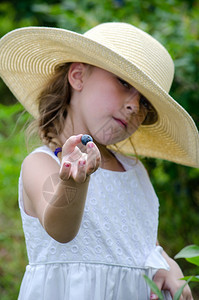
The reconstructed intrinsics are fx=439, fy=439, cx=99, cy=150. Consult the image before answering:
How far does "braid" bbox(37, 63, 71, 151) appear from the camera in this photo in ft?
5.33

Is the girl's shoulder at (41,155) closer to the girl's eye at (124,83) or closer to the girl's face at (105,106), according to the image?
the girl's face at (105,106)

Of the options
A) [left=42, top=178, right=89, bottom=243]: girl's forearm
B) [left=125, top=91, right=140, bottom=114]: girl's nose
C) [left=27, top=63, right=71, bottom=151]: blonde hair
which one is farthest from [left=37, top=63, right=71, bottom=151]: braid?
[left=42, top=178, right=89, bottom=243]: girl's forearm

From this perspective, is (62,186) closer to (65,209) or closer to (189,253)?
(65,209)

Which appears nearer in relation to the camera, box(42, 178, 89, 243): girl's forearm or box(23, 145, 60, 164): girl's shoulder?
box(42, 178, 89, 243): girl's forearm

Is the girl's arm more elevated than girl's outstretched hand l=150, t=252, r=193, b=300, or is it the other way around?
the girl's arm

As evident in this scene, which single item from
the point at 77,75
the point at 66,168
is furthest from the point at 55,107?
the point at 66,168

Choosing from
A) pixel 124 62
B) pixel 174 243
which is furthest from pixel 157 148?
pixel 174 243

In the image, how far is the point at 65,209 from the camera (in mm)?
1141

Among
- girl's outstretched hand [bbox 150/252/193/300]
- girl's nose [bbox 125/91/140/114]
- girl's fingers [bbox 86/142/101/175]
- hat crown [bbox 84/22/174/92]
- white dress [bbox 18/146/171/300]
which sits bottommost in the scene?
girl's outstretched hand [bbox 150/252/193/300]

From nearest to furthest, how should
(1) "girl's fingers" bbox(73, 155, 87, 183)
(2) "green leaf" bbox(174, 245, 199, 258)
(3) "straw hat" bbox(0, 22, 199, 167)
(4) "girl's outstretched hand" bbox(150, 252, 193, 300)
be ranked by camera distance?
(1) "girl's fingers" bbox(73, 155, 87, 183)
(2) "green leaf" bbox(174, 245, 199, 258)
(3) "straw hat" bbox(0, 22, 199, 167)
(4) "girl's outstretched hand" bbox(150, 252, 193, 300)

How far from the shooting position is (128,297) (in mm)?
1505

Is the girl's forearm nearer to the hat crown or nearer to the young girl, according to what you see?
the young girl

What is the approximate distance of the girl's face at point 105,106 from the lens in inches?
58.2

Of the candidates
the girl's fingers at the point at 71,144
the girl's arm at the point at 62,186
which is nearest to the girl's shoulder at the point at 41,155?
the girl's arm at the point at 62,186
